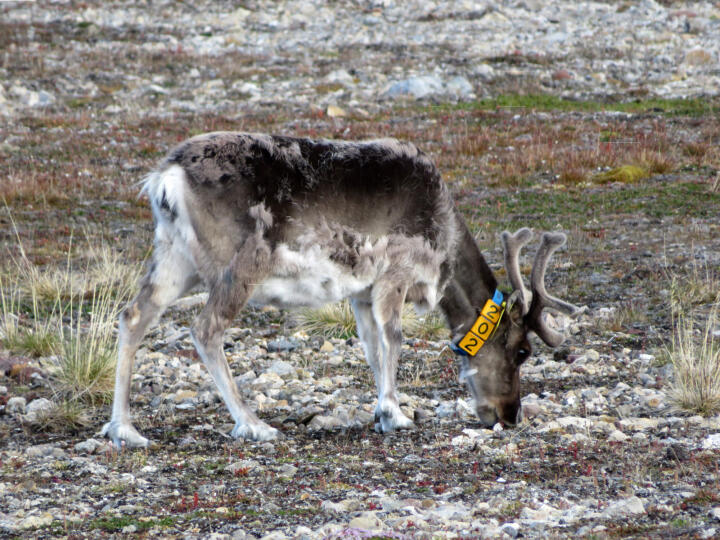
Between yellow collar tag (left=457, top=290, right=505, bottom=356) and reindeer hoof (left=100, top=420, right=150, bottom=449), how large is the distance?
2.86 m

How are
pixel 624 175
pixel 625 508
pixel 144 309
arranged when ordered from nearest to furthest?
pixel 625 508
pixel 144 309
pixel 624 175

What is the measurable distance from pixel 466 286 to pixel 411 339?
277 cm

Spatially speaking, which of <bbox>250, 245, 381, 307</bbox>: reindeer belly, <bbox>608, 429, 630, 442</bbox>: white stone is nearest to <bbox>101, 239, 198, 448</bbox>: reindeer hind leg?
<bbox>250, 245, 381, 307</bbox>: reindeer belly

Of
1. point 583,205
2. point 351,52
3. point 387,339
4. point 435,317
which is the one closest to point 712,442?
point 387,339

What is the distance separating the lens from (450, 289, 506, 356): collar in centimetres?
823

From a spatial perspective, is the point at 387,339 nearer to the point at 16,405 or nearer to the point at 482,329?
the point at 482,329

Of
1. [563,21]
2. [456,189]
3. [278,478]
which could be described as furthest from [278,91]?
[278,478]

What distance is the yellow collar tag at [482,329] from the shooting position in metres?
8.23

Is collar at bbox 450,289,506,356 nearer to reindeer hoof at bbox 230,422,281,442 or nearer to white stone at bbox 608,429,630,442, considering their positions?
white stone at bbox 608,429,630,442

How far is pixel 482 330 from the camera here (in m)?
8.23

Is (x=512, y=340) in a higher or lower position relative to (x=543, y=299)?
lower

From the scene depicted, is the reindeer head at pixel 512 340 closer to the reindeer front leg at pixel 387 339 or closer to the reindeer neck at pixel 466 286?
the reindeer neck at pixel 466 286

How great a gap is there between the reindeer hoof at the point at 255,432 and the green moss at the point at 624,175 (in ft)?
45.7

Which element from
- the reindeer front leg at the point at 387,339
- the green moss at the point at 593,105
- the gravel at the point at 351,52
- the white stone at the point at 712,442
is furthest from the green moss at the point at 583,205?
the gravel at the point at 351,52
